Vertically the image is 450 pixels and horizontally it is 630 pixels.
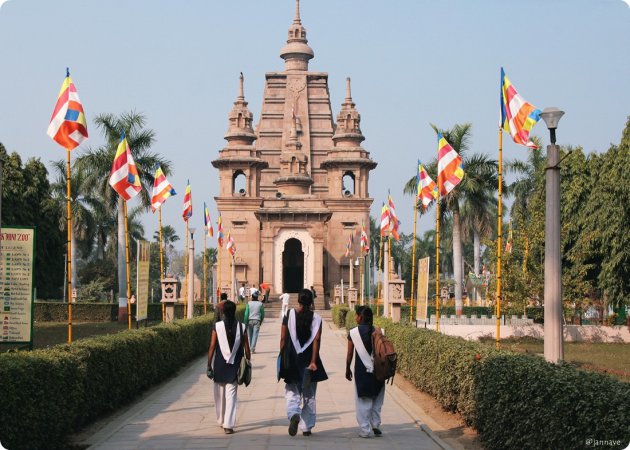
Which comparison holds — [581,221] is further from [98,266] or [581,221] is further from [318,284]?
→ [98,266]

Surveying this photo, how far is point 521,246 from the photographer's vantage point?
4919cm

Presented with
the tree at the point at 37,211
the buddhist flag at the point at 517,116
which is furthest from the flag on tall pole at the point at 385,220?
the buddhist flag at the point at 517,116

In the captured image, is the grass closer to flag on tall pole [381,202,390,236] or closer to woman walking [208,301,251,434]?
flag on tall pole [381,202,390,236]

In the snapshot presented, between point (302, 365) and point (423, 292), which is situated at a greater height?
point (423, 292)

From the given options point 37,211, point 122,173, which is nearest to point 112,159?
point 37,211

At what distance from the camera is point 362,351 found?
48.3ft

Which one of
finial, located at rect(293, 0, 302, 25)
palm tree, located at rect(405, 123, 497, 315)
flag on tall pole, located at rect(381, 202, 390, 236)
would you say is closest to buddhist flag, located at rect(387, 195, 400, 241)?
flag on tall pole, located at rect(381, 202, 390, 236)

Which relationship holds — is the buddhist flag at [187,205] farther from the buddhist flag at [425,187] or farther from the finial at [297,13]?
the finial at [297,13]

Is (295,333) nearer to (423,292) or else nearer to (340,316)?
(423,292)

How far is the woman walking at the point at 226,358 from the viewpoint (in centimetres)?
1470

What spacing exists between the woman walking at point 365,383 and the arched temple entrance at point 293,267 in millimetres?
65229

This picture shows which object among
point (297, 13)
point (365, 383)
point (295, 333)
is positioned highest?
point (297, 13)

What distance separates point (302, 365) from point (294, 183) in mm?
62648

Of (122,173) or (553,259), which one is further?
(122,173)
